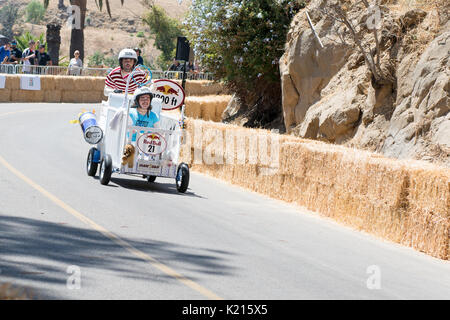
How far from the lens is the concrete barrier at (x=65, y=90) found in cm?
3741

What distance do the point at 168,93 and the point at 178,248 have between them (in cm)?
825

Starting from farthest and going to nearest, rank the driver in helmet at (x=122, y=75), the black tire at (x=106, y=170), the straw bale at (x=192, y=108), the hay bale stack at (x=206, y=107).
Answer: the hay bale stack at (x=206, y=107) → the straw bale at (x=192, y=108) → the driver in helmet at (x=122, y=75) → the black tire at (x=106, y=170)

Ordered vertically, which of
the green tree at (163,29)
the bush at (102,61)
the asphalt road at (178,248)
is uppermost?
the green tree at (163,29)

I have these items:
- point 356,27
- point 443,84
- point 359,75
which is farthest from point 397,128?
point 356,27

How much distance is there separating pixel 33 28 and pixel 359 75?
9132 centimetres

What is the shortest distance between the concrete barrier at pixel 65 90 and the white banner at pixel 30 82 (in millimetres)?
200

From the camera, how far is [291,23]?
25234 mm

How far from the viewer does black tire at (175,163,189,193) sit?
47.7 feet

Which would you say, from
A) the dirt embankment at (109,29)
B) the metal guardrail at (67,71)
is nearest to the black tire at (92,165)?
the metal guardrail at (67,71)

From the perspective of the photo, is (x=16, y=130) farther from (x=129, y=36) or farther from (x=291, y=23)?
(x=129, y=36)

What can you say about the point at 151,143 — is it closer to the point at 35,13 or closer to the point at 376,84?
the point at 376,84

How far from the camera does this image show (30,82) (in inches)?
1506

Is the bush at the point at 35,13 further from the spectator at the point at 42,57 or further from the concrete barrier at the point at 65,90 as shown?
the spectator at the point at 42,57

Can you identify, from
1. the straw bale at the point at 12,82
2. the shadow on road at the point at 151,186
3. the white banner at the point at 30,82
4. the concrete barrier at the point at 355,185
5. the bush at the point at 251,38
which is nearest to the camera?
the concrete barrier at the point at 355,185
